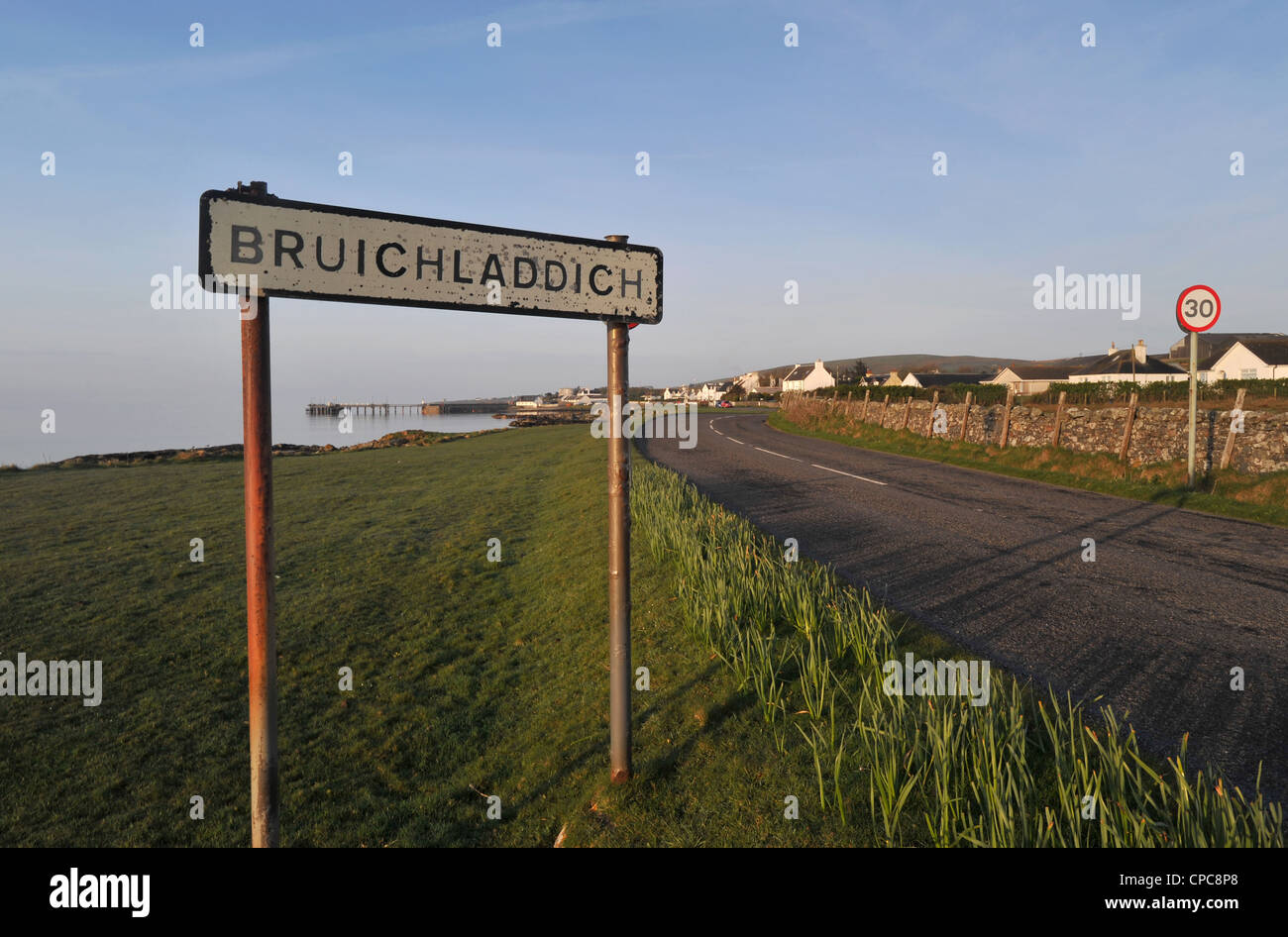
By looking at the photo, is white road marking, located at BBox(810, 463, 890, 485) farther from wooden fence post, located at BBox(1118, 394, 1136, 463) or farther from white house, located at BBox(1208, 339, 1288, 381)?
white house, located at BBox(1208, 339, 1288, 381)

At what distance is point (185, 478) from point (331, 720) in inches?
757

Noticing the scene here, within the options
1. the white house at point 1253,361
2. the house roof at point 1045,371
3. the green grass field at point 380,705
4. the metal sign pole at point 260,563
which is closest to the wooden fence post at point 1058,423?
the green grass field at point 380,705

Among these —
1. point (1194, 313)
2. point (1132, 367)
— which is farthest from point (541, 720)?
point (1132, 367)

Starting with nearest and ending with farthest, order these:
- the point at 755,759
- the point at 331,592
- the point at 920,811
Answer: the point at 920,811, the point at 755,759, the point at 331,592

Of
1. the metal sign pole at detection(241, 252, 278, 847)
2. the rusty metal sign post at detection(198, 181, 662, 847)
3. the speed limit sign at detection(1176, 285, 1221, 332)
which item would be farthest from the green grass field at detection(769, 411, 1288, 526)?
the metal sign pole at detection(241, 252, 278, 847)

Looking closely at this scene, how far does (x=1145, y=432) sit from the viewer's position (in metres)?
16.1

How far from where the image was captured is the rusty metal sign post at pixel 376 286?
9.04 ft

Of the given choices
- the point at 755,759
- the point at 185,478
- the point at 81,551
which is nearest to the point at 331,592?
the point at 81,551

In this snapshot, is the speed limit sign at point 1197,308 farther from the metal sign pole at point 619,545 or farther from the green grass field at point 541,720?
the metal sign pole at point 619,545

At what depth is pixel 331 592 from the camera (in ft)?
28.2

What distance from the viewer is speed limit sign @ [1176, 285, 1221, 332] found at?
1305 centimetres

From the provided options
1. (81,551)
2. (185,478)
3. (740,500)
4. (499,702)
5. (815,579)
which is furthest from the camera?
(185,478)

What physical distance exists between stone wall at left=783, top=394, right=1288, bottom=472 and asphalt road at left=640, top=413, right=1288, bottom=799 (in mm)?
2809
